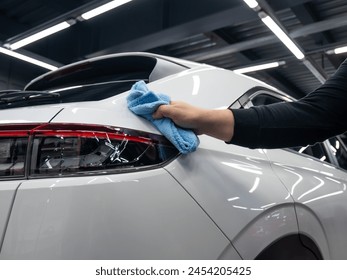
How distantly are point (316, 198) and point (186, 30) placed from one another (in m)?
4.64

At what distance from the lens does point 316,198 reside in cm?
153

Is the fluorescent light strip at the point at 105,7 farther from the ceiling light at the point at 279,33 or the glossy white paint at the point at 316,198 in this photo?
the glossy white paint at the point at 316,198

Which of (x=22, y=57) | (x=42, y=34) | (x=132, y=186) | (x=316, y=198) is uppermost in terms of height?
(x=42, y=34)

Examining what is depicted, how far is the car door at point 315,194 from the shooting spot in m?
1.40

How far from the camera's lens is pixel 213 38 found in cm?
639

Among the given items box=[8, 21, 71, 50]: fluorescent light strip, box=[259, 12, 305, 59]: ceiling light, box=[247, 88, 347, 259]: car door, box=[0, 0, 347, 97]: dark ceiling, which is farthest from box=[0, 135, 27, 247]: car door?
box=[8, 21, 71, 50]: fluorescent light strip

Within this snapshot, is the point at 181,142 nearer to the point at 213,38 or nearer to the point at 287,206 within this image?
the point at 287,206

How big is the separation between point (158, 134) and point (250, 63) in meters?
6.50

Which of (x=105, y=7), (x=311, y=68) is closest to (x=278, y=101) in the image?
(x=105, y=7)

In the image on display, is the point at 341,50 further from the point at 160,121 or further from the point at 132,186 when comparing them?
the point at 132,186

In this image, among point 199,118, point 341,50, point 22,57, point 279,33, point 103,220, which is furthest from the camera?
point 22,57

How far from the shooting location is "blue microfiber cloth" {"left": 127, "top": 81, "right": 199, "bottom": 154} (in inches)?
38.4

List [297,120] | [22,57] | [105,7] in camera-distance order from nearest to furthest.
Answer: [297,120] → [105,7] → [22,57]
